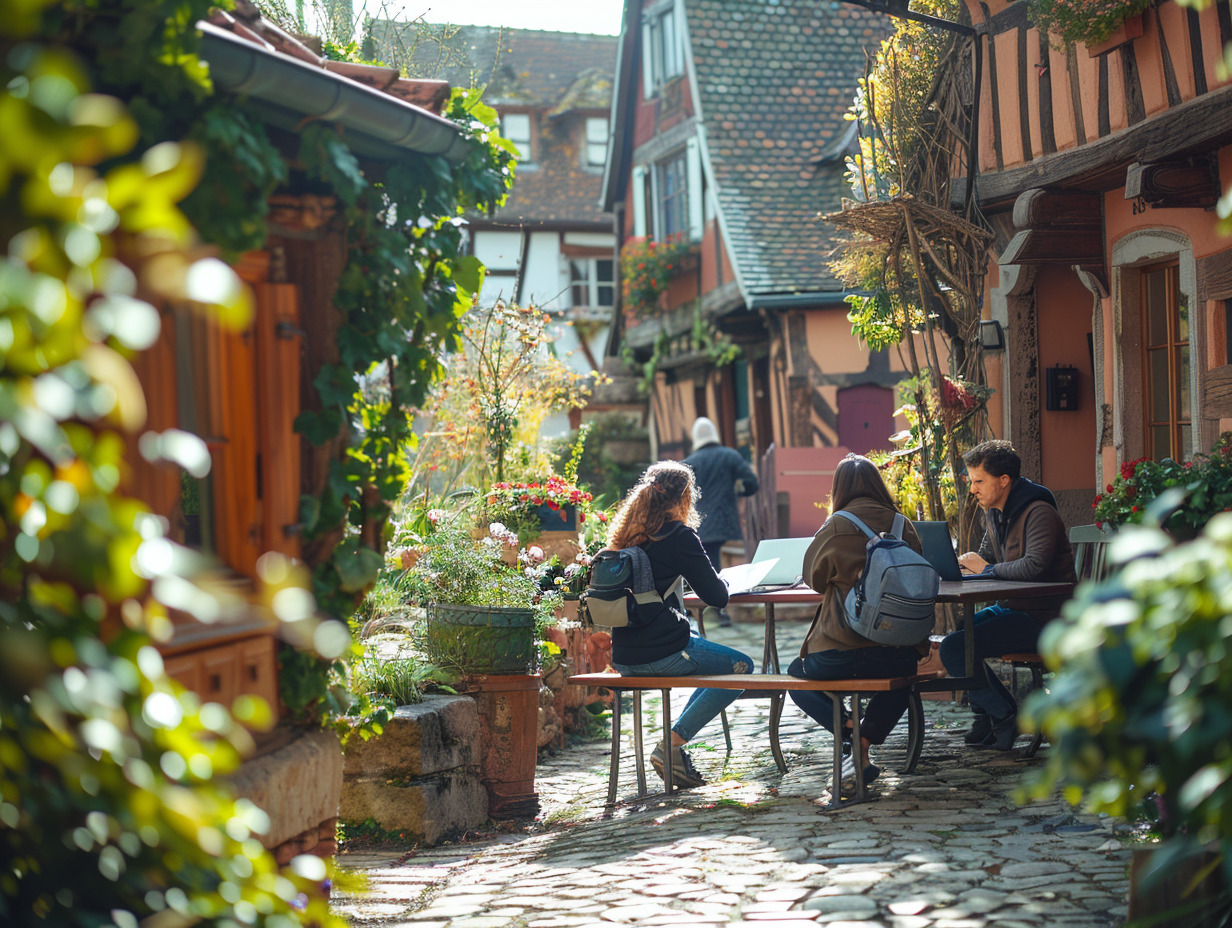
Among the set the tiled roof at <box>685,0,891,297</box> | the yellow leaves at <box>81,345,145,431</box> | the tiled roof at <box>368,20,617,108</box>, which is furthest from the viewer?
the tiled roof at <box>368,20,617,108</box>

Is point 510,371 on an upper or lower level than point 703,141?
lower

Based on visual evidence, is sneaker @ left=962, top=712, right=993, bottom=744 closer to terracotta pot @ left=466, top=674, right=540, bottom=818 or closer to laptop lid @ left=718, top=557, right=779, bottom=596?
laptop lid @ left=718, top=557, right=779, bottom=596

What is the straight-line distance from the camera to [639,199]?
1850cm

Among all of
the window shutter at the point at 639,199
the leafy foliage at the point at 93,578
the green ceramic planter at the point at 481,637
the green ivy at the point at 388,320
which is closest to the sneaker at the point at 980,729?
the green ceramic planter at the point at 481,637

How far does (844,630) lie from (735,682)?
56 cm

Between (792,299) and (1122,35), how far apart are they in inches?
310

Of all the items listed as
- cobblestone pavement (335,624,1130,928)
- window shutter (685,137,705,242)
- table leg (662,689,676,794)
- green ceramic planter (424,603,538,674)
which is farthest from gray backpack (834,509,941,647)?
window shutter (685,137,705,242)

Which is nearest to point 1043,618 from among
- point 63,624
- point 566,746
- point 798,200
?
point 566,746

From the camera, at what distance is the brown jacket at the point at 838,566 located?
5.46 m

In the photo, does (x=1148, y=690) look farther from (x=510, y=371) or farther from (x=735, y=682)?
(x=510, y=371)

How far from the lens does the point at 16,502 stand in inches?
64.4

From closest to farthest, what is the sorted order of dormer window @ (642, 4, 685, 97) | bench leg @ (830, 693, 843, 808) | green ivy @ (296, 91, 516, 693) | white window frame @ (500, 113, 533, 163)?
green ivy @ (296, 91, 516, 693) < bench leg @ (830, 693, 843, 808) < dormer window @ (642, 4, 685, 97) < white window frame @ (500, 113, 533, 163)

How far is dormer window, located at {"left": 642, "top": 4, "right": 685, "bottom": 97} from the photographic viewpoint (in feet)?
56.2

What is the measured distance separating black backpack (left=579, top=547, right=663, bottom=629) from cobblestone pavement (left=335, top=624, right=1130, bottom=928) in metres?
0.87
